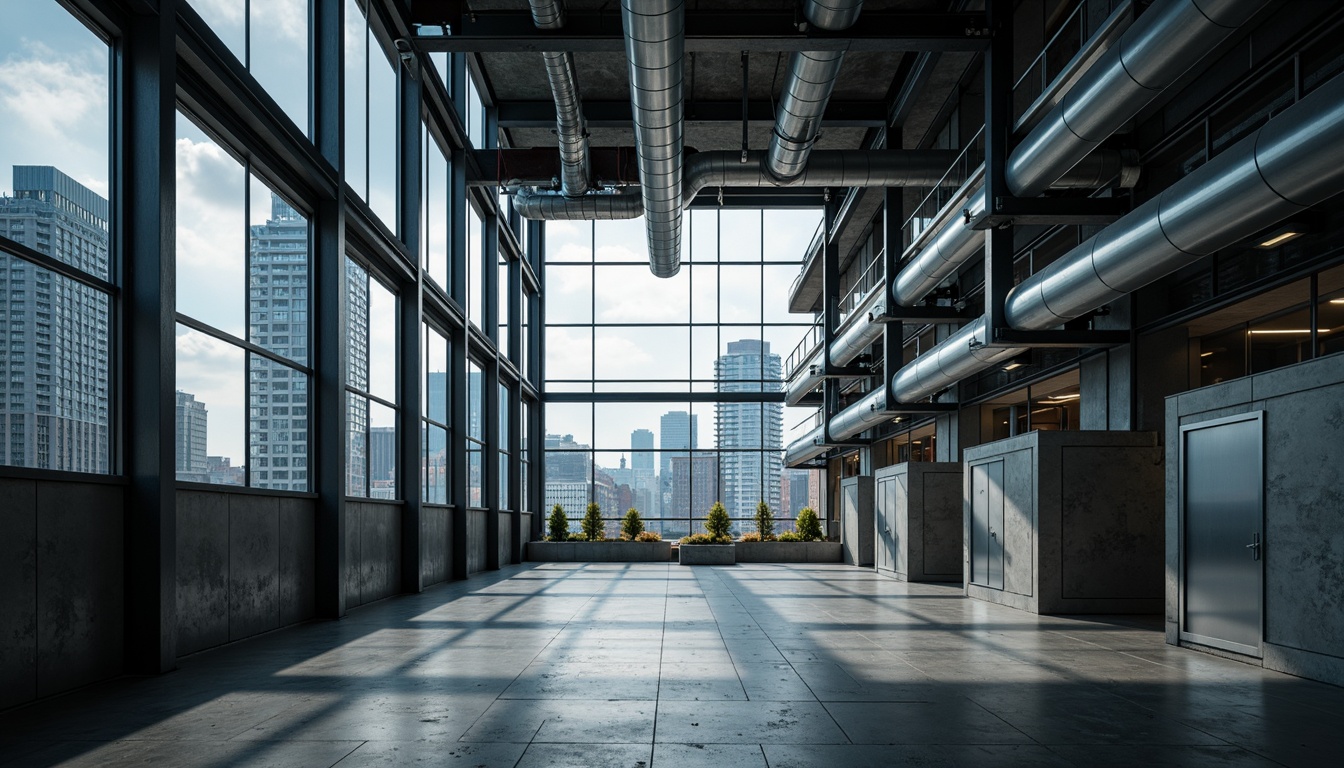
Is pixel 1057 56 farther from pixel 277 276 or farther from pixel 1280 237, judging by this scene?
pixel 277 276

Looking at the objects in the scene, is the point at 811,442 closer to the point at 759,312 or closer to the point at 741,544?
the point at 741,544

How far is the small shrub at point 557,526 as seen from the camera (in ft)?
118

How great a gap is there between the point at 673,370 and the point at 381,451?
71.7ft

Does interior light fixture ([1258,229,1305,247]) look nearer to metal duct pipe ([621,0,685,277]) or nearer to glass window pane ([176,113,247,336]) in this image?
metal duct pipe ([621,0,685,277])

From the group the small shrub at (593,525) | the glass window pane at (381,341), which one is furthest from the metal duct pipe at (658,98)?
the small shrub at (593,525)

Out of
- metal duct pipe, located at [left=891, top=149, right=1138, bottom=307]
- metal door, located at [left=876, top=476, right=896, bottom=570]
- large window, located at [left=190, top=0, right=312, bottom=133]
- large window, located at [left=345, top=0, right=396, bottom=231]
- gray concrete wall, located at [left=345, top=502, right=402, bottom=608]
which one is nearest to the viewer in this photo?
large window, located at [left=190, top=0, right=312, bottom=133]

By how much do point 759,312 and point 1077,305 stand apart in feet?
91.0

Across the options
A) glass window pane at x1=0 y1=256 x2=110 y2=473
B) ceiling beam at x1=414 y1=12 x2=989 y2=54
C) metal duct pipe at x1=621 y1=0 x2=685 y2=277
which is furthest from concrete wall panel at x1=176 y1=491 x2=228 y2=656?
ceiling beam at x1=414 y1=12 x2=989 y2=54

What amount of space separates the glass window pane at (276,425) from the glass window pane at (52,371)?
10.7 feet

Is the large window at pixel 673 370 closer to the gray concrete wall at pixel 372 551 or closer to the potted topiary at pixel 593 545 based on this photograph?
the potted topiary at pixel 593 545

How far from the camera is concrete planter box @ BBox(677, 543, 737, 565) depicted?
108ft

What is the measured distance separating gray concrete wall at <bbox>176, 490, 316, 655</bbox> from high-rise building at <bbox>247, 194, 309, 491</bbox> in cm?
54

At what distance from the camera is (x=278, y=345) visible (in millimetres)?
13500

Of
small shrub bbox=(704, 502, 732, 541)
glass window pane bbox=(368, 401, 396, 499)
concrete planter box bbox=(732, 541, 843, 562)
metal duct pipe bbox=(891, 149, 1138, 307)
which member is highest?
metal duct pipe bbox=(891, 149, 1138, 307)
